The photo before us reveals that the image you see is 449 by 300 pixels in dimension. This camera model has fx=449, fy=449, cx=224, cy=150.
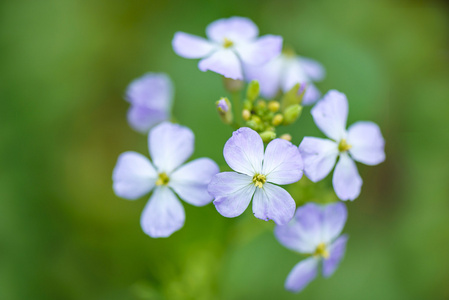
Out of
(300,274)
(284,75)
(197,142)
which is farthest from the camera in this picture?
(197,142)

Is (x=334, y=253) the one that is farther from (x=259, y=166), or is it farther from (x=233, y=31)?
(x=233, y=31)

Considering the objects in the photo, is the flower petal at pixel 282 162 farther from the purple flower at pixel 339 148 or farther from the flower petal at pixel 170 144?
the flower petal at pixel 170 144

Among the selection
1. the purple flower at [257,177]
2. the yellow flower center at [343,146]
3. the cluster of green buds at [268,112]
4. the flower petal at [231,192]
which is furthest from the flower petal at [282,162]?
the yellow flower center at [343,146]

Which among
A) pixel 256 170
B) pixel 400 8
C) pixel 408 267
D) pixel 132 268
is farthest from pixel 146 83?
pixel 400 8

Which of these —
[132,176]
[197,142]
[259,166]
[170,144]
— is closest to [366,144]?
[259,166]

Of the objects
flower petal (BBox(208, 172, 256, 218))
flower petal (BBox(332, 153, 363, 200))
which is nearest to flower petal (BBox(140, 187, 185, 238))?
flower petal (BBox(208, 172, 256, 218))

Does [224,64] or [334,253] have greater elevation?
[224,64]
